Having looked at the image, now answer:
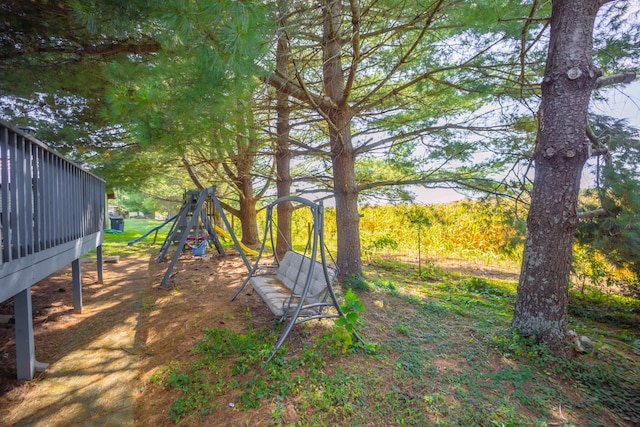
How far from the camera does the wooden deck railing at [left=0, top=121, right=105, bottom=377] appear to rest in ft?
6.79

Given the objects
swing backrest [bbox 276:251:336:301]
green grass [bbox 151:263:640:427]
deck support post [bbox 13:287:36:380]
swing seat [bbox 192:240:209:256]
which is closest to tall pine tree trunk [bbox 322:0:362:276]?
swing backrest [bbox 276:251:336:301]

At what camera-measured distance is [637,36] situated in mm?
3258

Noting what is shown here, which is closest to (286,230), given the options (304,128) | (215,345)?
(304,128)

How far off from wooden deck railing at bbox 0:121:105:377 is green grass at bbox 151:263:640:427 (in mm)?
1376

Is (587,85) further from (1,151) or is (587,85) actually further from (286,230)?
(286,230)

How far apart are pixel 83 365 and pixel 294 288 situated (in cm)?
215

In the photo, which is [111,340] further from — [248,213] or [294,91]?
[248,213]

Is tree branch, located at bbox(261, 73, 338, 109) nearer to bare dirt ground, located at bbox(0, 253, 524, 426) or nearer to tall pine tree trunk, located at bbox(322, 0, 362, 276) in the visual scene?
tall pine tree trunk, located at bbox(322, 0, 362, 276)

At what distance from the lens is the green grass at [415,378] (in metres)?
2.06

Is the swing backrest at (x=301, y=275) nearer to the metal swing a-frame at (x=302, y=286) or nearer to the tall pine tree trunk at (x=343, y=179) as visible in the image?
the metal swing a-frame at (x=302, y=286)

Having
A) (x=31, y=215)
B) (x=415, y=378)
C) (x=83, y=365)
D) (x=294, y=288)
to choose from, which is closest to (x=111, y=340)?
(x=83, y=365)

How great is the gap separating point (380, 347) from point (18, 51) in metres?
5.55

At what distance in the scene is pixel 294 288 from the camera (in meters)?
3.08

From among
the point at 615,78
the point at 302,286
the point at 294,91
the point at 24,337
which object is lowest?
the point at 24,337
